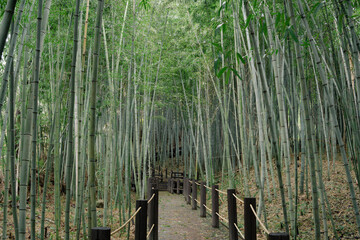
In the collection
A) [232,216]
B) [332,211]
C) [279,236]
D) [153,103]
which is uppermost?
[153,103]

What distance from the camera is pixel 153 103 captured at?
18.0ft

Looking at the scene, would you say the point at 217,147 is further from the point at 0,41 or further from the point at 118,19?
the point at 0,41

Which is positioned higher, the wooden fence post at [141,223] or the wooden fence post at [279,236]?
the wooden fence post at [279,236]

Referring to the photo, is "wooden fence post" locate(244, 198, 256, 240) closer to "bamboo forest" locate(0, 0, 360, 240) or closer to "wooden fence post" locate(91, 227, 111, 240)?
"bamboo forest" locate(0, 0, 360, 240)

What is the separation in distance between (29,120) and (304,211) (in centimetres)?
416

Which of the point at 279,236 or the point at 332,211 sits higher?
the point at 279,236

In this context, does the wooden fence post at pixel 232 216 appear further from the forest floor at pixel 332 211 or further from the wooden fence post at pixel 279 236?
the wooden fence post at pixel 279 236

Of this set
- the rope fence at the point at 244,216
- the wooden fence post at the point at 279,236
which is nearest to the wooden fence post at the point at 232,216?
the rope fence at the point at 244,216

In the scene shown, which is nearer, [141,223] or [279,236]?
[279,236]

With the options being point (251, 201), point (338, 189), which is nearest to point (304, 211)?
point (338, 189)

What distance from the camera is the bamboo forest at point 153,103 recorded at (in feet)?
5.93

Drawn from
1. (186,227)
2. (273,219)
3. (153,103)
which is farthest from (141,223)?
(153,103)

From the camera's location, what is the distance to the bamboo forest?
1807 mm

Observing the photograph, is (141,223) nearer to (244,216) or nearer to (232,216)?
(244,216)
